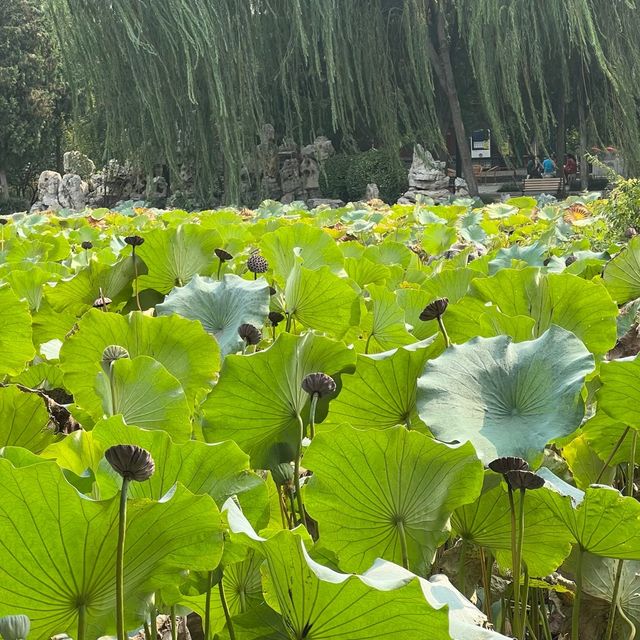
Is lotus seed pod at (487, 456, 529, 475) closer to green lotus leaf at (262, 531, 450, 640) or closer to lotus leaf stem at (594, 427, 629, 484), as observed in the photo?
green lotus leaf at (262, 531, 450, 640)

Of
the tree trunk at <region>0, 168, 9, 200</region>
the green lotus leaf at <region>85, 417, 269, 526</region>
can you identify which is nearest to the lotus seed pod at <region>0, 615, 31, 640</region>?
the green lotus leaf at <region>85, 417, 269, 526</region>

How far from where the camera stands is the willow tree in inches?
461

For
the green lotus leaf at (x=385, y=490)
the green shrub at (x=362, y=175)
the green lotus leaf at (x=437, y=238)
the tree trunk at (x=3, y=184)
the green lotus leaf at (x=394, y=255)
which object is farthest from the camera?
the tree trunk at (x=3, y=184)

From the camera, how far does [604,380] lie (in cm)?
49

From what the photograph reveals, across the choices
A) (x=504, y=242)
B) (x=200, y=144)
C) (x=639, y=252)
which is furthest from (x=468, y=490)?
(x=200, y=144)

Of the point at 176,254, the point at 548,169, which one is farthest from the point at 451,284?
the point at 548,169

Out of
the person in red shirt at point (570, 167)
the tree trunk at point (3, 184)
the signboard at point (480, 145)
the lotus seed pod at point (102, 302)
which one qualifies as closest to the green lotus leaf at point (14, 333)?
the lotus seed pod at point (102, 302)

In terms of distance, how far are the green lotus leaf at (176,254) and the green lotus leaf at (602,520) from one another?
0.71 metres

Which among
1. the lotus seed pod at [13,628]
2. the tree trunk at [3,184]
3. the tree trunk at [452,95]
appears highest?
the lotus seed pod at [13,628]

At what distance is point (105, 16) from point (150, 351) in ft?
40.2

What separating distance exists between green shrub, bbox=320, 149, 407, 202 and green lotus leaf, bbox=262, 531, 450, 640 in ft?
46.8

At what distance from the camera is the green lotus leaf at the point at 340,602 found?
0.31 metres

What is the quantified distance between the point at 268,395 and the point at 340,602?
0.21m

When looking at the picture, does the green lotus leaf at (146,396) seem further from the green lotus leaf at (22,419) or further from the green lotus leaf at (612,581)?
the green lotus leaf at (612,581)
